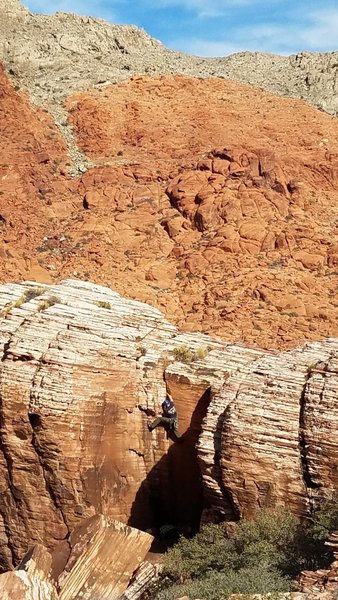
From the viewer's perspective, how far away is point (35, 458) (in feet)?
47.7

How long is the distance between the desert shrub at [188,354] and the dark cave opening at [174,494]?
862mm

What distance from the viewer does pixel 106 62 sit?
3697cm

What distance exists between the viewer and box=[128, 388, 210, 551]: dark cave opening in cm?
1455

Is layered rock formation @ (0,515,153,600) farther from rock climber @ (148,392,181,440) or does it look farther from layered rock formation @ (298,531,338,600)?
layered rock formation @ (298,531,338,600)

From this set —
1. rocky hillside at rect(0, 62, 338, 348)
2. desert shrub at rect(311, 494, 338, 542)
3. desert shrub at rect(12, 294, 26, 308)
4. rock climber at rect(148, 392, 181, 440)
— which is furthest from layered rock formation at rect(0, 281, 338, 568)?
rocky hillside at rect(0, 62, 338, 348)

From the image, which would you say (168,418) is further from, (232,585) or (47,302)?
(232,585)

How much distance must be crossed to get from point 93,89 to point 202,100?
5045mm

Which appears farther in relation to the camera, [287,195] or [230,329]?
[287,195]

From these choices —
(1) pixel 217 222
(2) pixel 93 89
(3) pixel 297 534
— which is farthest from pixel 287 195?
(3) pixel 297 534

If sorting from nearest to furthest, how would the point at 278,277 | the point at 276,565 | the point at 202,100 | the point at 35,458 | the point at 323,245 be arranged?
the point at 276,565 → the point at 35,458 → the point at 278,277 → the point at 323,245 → the point at 202,100

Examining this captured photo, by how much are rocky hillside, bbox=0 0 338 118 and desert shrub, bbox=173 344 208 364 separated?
20.0 metres

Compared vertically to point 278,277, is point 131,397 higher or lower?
lower

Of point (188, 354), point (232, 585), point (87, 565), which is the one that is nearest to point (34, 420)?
point (87, 565)

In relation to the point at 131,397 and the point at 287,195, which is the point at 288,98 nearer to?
the point at 287,195
